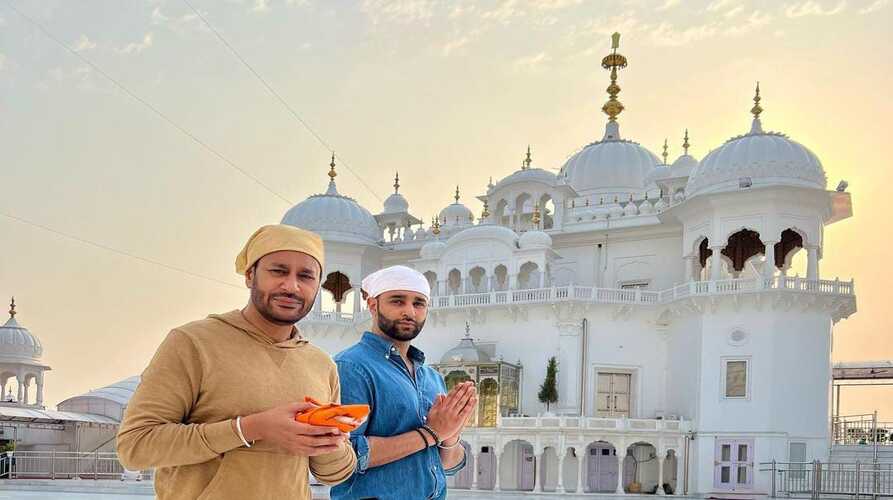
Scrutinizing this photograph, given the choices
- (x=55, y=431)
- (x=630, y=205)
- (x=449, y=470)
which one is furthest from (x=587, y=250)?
(x=449, y=470)

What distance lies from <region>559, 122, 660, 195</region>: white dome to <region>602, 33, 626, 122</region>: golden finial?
169cm

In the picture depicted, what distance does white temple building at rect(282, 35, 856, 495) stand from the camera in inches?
1073

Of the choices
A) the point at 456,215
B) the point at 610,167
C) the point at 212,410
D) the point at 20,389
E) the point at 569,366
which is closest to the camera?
the point at 212,410

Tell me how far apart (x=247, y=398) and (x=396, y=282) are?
125 cm

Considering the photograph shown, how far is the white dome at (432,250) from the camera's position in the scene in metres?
33.9

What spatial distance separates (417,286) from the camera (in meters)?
3.94

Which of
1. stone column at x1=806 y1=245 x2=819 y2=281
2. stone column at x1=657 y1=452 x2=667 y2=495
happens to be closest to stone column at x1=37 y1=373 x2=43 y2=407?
stone column at x1=657 y1=452 x2=667 y2=495

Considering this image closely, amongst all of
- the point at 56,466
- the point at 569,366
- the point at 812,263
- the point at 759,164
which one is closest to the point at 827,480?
the point at 812,263

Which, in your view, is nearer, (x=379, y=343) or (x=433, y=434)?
(x=433, y=434)

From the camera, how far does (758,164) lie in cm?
2786

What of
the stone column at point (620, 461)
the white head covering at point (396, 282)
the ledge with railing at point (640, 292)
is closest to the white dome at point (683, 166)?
the ledge with railing at point (640, 292)

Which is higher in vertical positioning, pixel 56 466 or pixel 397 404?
pixel 397 404

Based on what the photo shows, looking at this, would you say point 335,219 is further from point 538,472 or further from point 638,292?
point 538,472

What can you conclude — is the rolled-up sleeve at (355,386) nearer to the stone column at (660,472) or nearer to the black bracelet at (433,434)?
the black bracelet at (433,434)
